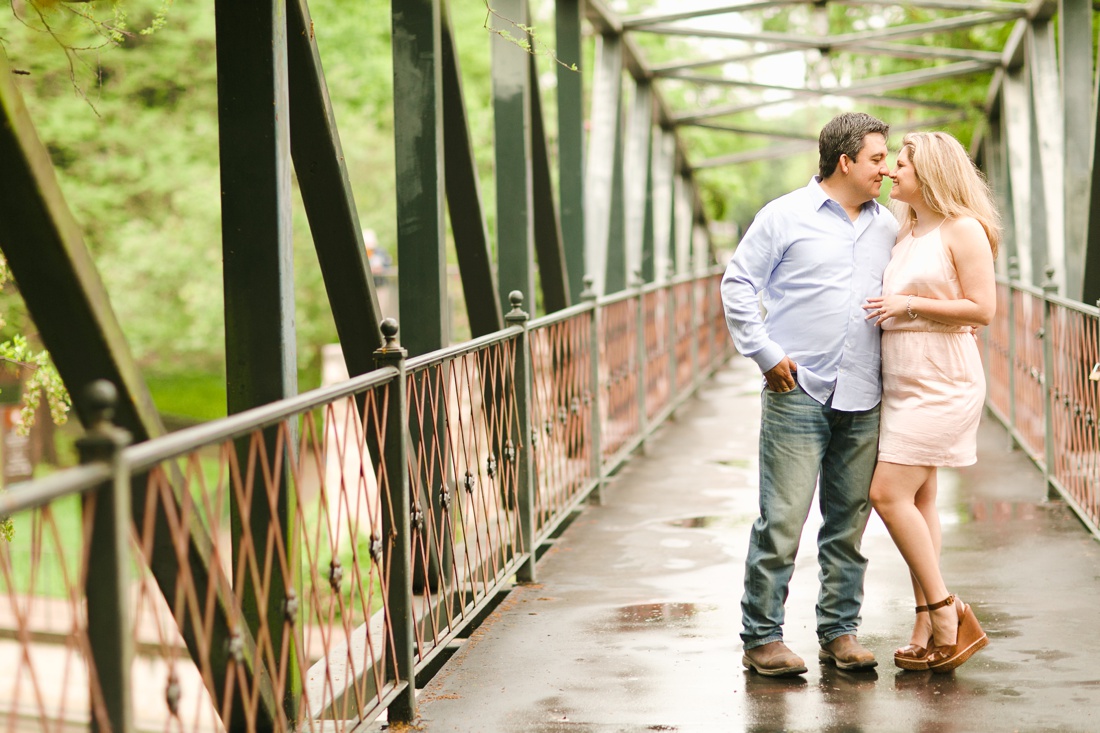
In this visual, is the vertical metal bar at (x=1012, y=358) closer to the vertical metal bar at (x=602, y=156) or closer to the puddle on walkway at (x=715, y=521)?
the puddle on walkway at (x=715, y=521)

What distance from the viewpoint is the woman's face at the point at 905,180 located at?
389 cm

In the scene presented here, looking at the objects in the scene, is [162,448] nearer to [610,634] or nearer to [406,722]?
[406,722]

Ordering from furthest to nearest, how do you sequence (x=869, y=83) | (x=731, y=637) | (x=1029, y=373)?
(x=869, y=83)
(x=1029, y=373)
(x=731, y=637)

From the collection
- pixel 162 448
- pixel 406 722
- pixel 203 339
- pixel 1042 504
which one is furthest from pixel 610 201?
pixel 203 339

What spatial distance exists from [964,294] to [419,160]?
6.93 ft

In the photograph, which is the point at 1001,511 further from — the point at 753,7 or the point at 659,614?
the point at 753,7

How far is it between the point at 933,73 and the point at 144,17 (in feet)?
48.2

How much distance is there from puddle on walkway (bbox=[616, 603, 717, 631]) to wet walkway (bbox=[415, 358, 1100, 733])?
0.01m

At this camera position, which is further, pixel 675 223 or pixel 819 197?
pixel 675 223

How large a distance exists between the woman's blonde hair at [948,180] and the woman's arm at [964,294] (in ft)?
0.17

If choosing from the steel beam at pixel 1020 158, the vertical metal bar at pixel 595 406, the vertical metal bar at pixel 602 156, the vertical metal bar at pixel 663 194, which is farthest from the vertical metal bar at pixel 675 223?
the vertical metal bar at pixel 595 406

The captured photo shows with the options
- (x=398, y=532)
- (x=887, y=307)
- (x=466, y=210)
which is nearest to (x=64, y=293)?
(x=398, y=532)

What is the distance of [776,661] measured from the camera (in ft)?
12.9

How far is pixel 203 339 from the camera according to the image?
84.6 feet
